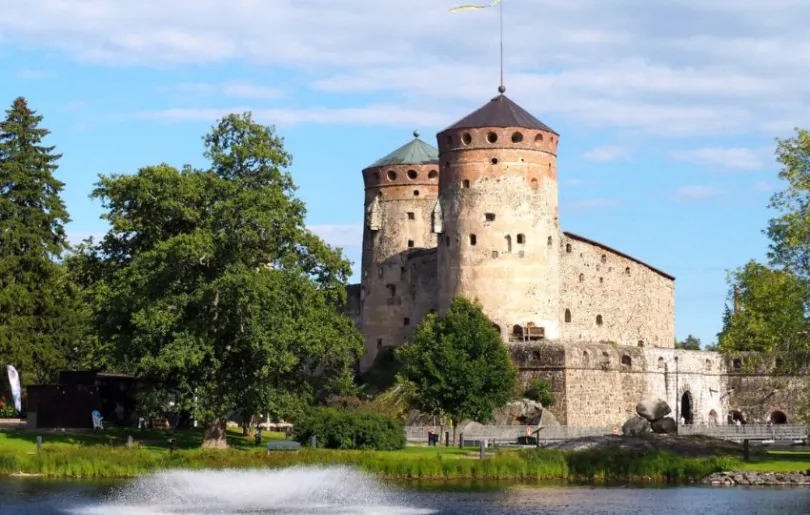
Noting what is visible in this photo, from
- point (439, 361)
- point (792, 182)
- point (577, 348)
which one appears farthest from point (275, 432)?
point (792, 182)

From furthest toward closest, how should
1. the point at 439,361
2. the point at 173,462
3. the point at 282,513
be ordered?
the point at 439,361
the point at 173,462
the point at 282,513

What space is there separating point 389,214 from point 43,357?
24.7m

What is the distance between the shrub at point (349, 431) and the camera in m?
52.3

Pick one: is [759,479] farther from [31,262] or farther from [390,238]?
[390,238]

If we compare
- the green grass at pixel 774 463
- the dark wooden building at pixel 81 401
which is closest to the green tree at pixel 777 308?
the green grass at pixel 774 463

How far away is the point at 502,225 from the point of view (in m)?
73.8

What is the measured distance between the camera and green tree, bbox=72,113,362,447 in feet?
169

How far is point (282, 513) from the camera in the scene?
37531 millimetres

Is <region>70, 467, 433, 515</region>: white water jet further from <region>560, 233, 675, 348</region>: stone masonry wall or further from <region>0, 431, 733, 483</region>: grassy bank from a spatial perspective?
<region>560, 233, 675, 348</region>: stone masonry wall

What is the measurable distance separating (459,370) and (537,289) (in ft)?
37.2

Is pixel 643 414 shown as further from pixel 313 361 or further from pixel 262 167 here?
pixel 262 167

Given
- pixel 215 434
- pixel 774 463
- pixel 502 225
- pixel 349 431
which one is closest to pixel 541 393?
pixel 502 225

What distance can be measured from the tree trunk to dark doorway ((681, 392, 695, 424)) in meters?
33.1

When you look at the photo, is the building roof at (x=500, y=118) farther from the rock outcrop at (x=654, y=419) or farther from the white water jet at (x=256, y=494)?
the white water jet at (x=256, y=494)
